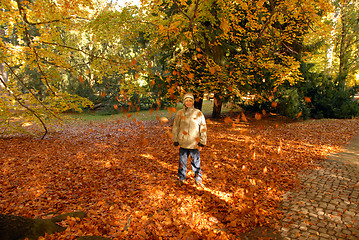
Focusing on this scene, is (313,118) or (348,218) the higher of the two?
(313,118)

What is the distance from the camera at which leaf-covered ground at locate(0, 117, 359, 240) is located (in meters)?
3.68

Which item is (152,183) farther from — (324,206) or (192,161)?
(324,206)

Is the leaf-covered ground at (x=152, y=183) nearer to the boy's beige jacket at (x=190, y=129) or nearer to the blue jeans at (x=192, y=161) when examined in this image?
the blue jeans at (x=192, y=161)

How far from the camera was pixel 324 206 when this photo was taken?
4.12m

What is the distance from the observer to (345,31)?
54.2 feet

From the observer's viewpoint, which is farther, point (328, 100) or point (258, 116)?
point (258, 116)

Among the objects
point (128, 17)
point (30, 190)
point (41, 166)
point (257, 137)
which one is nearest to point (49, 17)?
point (128, 17)

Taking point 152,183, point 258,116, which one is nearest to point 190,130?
point 152,183

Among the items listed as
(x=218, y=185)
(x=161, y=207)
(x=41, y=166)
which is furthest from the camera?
(x=41, y=166)

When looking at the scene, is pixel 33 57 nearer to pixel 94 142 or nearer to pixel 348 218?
pixel 94 142

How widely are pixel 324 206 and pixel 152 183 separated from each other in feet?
11.7

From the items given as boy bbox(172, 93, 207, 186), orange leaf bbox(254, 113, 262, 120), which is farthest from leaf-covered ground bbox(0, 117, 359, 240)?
orange leaf bbox(254, 113, 262, 120)

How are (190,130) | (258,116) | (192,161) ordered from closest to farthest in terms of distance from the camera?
(190,130)
(192,161)
(258,116)

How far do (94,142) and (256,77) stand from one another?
8.75 metres
